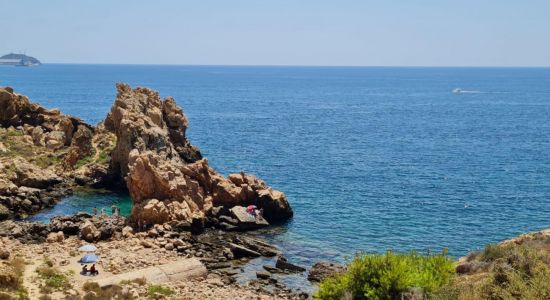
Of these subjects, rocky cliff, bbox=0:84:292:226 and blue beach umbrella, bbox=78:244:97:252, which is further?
rocky cliff, bbox=0:84:292:226

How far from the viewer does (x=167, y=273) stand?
4347 cm

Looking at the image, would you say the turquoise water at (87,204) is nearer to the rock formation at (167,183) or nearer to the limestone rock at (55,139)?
the rock formation at (167,183)

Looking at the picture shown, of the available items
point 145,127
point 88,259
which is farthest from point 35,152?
point 88,259

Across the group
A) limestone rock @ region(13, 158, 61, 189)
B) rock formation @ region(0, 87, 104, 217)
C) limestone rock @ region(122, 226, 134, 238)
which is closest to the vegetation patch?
limestone rock @ region(122, 226, 134, 238)

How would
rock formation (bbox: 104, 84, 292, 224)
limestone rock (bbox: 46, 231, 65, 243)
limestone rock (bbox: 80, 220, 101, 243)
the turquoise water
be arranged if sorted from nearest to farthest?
1. limestone rock (bbox: 46, 231, 65, 243)
2. limestone rock (bbox: 80, 220, 101, 243)
3. rock formation (bbox: 104, 84, 292, 224)
4. the turquoise water

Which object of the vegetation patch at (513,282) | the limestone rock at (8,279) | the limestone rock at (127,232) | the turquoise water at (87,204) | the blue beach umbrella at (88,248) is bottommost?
the turquoise water at (87,204)

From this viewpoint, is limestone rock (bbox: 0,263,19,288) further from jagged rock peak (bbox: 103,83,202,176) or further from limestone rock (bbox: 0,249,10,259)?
jagged rock peak (bbox: 103,83,202,176)

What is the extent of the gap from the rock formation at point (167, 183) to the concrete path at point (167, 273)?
11.5 metres

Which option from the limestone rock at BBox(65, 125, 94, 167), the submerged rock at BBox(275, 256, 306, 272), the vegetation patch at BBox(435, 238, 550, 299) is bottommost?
the submerged rock at BBox(275, 256, 306, 272)

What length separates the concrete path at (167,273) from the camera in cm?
4125

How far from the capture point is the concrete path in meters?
41.2

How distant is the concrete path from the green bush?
13.9 metres

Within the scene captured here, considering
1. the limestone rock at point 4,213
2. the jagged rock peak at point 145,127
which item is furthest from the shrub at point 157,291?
the jagged rock peak at point 145,127

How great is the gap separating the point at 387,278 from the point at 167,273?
62.1 ft
